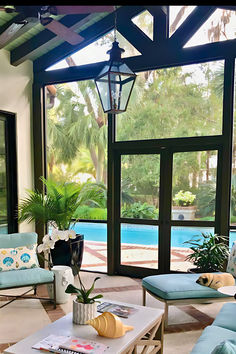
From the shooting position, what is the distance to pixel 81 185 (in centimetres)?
448

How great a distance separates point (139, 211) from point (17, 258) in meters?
1.84

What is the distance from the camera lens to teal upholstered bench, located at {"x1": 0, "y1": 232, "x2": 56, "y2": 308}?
10.6 feet

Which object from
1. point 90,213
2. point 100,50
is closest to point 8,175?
point 90,213

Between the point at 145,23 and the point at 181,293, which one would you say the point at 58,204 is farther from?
the point at 145,23

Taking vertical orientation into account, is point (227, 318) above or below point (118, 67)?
below

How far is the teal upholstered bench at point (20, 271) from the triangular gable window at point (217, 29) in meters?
3.38

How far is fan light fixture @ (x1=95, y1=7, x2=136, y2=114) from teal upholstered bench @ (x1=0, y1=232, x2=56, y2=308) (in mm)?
2027

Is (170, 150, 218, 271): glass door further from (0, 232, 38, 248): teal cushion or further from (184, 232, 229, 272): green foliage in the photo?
(0, 232, 38, 248): teal cushion

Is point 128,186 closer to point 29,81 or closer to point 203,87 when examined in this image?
point 203,87

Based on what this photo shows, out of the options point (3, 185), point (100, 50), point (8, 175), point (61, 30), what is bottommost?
point (3, 185)

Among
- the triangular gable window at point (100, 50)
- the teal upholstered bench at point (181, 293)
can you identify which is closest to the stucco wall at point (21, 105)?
the triangular gable window at point (100, 50)

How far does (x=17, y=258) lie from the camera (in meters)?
3.53

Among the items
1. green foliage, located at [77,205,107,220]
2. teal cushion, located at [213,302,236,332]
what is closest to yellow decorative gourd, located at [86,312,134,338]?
teal cushion, located at [213,302,236,332]

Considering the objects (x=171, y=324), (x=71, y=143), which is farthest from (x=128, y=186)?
(x=171, y=324)
